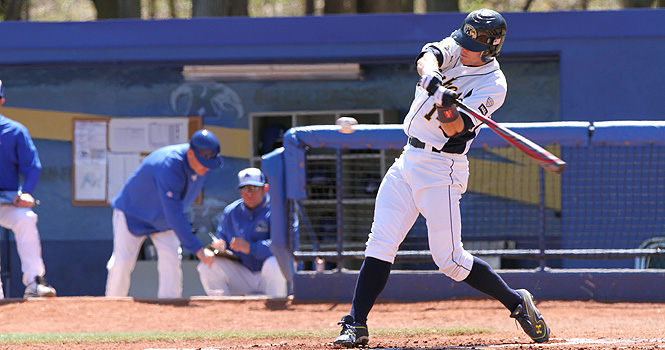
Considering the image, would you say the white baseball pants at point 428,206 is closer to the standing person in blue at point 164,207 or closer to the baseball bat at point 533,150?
the baseball bat at point 533,150

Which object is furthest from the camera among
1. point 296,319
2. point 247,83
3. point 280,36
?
point 247,83

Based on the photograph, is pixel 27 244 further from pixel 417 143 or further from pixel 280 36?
pixel 417 143

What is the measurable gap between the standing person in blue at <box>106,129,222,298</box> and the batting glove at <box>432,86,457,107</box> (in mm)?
3538

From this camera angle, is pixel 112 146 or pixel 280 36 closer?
pixel 280 36

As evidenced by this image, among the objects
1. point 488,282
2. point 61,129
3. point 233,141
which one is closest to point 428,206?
point 488,282

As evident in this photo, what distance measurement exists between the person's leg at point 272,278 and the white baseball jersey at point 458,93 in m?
3.67

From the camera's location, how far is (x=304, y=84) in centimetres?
948

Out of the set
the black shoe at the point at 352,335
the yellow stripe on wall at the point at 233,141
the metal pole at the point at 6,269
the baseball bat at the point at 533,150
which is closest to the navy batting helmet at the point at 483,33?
the baseball bat at the point at 533,150

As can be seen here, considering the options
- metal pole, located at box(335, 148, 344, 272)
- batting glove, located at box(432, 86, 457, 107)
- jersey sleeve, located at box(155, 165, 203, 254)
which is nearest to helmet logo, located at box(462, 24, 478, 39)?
batting glove, located at box(432, 86, 457, 107)

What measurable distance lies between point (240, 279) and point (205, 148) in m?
1.48

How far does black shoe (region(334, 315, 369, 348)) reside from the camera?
4.04m

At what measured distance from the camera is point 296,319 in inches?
238

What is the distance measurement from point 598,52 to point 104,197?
538 cm

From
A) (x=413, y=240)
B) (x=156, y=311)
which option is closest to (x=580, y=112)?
(x=413, y=240)
